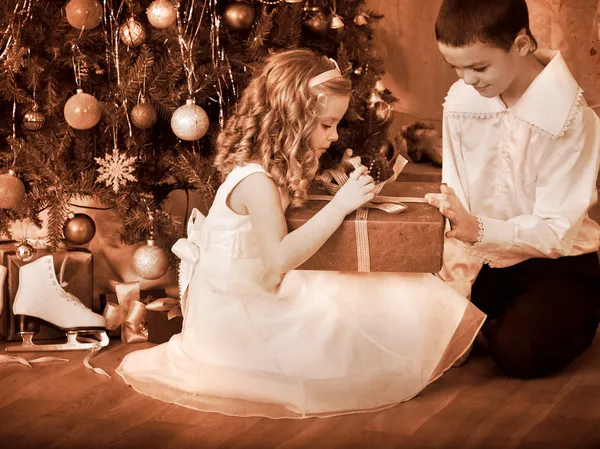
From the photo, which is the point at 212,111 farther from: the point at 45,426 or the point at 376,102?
the point at 45,426

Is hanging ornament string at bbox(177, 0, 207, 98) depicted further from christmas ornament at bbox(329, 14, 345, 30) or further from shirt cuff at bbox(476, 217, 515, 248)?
shirt cuff at bbox(476, 217, 515, 248)

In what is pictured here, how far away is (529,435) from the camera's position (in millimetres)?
1926

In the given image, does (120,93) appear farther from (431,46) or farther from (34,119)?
(431,46)

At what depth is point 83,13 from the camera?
2430 mm

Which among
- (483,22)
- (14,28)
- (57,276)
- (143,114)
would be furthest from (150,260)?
(483,22)

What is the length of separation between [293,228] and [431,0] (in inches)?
83.7

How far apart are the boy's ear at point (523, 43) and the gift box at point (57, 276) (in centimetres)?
136

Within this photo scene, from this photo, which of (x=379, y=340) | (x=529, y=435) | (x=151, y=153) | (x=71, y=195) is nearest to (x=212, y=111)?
(x=151, y=153)

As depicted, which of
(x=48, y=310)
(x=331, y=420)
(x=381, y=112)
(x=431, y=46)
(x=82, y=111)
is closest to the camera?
(x=331, y=420)

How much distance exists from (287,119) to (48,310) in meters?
0.92

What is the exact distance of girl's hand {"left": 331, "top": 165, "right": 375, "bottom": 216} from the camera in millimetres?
2010

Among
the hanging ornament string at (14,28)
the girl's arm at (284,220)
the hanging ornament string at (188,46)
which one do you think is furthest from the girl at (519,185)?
the hanging ornament string at (14,28)

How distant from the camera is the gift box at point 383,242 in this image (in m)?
2.02

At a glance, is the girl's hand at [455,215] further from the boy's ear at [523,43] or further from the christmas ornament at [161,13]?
the christmas ornament at [161,13]
